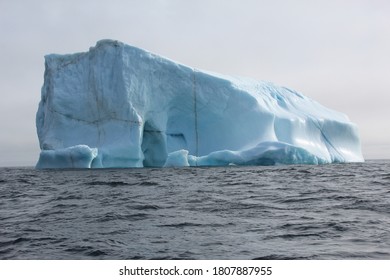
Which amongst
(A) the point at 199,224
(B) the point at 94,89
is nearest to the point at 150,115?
(B) the point at 94,89

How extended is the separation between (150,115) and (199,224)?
573 inches

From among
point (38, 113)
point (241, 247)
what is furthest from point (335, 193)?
point (38, 113)

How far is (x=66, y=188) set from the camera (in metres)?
10.0

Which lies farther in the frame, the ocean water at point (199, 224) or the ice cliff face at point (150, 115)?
the ice cliff face at point (150, 115)

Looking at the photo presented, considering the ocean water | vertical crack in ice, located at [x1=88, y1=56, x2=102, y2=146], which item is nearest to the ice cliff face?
vertical crack in ice, located at [x1=88, y1=56, x2=102, y2=146]

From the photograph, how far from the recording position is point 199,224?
5441 millimetres

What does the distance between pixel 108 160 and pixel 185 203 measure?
11.6m

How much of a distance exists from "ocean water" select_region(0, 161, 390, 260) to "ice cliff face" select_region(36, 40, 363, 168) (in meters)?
9.61

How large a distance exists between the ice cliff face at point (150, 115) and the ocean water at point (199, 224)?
9.61 meters

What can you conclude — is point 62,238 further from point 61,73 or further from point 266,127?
point 61,73

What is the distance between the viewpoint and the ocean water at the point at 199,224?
4.20 meters

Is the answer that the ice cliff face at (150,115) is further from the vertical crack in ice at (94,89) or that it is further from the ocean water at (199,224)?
the ocean water at (199,224)

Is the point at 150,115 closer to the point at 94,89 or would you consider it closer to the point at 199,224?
the point at 94,89

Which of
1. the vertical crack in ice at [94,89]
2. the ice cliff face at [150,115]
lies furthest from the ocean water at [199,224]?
the vertical crack in ice at [94,89]
